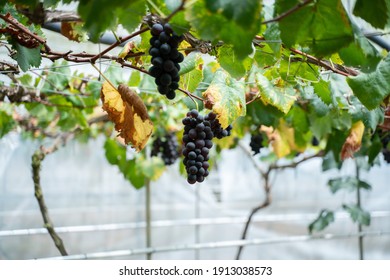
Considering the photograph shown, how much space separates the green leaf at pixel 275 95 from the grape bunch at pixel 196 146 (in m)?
0.22

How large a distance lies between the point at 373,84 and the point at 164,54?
51 centimetres

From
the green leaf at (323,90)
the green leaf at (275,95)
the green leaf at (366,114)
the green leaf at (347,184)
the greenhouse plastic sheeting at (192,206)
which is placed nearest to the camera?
the green leaf at (275,95)

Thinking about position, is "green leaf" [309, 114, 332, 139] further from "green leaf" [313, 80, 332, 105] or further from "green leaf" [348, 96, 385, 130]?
"green leaf" [313, 80, 332, 105]

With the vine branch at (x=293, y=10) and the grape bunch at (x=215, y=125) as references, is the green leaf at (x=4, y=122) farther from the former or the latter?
the vine branch at (x=293, y=10)

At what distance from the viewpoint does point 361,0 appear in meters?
0.84

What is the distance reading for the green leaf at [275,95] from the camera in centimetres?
144

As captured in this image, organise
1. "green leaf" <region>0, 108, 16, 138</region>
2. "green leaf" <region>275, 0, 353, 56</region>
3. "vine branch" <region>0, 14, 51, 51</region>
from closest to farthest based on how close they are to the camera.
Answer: "green leaf" <region>275, 0, 353, 56</region>, "vine branch" <region>0, 14, 51, 51</region>, "green leaf" <region>0, 108, 16, 138</region>

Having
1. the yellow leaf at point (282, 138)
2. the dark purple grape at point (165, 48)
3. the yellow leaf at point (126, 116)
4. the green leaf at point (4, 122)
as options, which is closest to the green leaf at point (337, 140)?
the yellow leaf at point (282, 138)

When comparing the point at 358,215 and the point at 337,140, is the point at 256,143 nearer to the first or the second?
the point at 337,140

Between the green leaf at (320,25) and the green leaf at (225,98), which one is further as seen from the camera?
the green leaf at (225,98)

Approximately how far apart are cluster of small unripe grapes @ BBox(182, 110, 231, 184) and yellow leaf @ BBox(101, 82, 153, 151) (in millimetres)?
108

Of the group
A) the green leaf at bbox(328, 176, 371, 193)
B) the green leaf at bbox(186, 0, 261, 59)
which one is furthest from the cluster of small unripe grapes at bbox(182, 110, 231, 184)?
the green leaf at bbox(328, 176, 371, 193)

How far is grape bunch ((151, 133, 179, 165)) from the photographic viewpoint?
3.58 m
